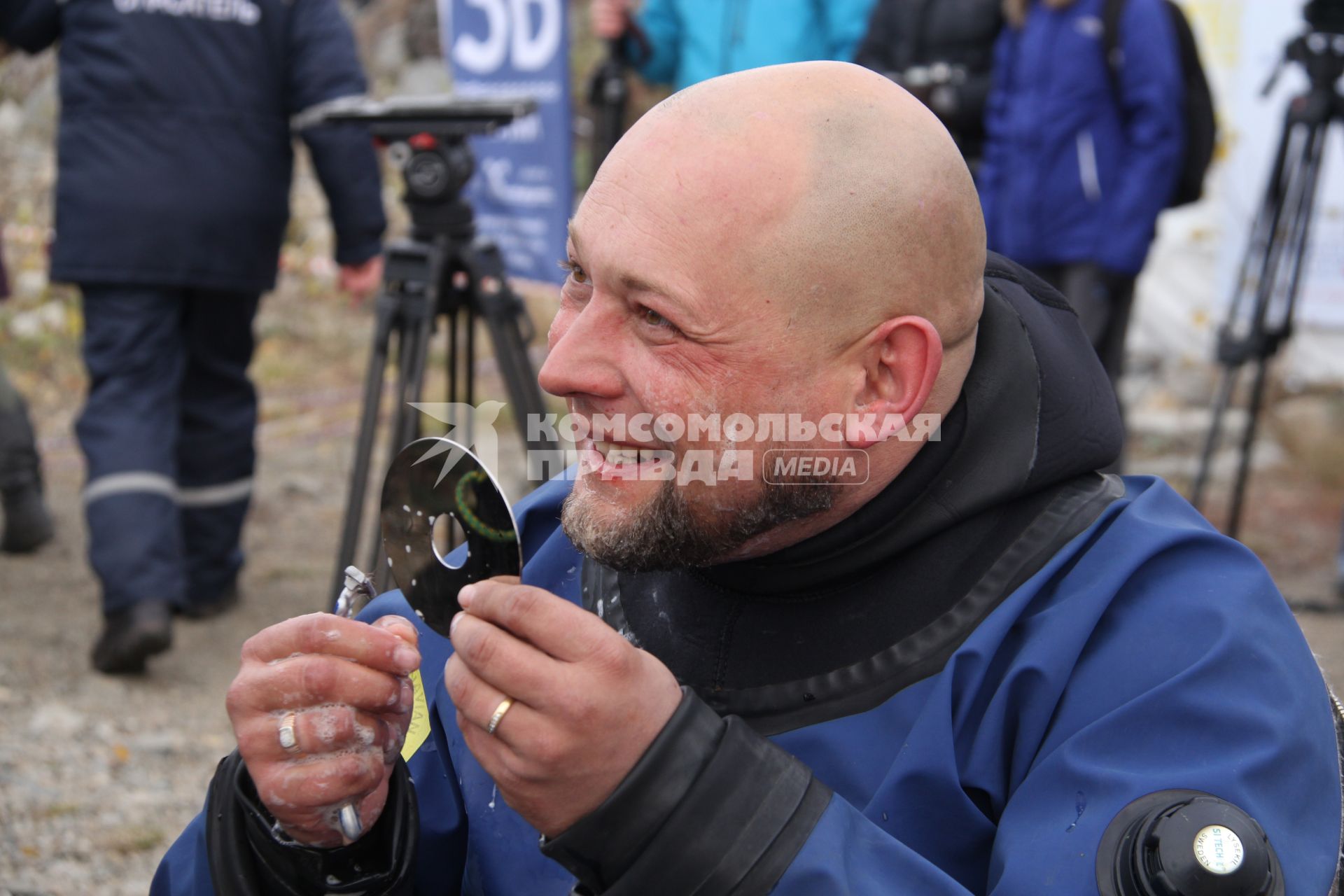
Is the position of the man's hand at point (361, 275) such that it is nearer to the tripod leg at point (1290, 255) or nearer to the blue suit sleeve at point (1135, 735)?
the tripod leg at point (1290, 255)

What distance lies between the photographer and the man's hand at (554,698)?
46.5 inches

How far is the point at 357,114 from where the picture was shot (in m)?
3.37

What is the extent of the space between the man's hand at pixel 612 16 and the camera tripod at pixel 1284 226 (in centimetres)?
243

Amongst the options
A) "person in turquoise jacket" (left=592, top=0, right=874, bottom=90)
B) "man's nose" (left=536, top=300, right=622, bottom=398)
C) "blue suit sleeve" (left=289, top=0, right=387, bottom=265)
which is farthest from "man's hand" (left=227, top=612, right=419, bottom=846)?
"person in turquoise jacket" (left=592, top=0, right=874, bottom=90)

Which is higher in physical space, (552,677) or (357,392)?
(552,677)

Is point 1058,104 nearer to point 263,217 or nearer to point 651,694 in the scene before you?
point 263,217

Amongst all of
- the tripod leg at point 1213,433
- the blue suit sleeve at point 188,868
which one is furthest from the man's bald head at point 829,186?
the tripod leg at point 1213,433

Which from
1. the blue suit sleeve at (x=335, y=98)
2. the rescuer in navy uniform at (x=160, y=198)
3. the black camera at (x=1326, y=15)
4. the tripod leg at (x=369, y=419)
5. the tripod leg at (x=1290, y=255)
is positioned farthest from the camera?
the tripod leg at (x=1290, y=255)

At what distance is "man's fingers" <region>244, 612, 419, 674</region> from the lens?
4.38 ft

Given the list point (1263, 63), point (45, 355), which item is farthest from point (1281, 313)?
point (45, 355)

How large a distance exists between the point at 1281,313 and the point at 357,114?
358 cm

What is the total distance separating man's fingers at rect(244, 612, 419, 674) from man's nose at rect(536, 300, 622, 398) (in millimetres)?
328

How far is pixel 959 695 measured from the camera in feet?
4.53

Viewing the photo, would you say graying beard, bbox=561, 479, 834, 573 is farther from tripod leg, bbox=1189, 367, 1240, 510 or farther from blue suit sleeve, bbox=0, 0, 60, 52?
tripod leg, bbox=1189, 367, 1240, 510
